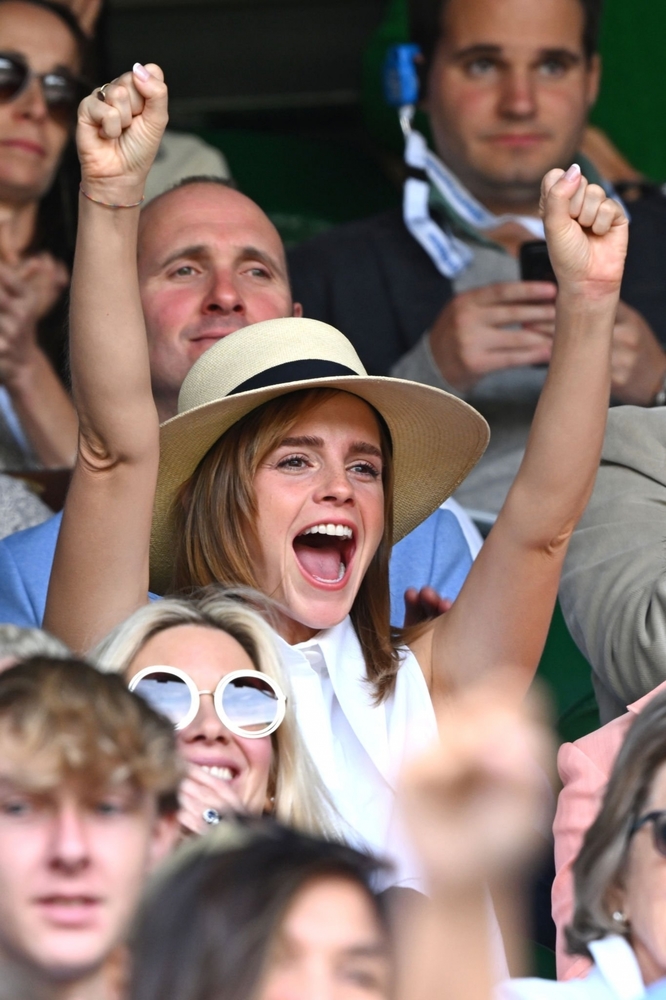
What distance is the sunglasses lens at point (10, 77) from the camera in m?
3.24

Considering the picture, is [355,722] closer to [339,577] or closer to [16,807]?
[339,577]

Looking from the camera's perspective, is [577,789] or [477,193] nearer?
[577,789]

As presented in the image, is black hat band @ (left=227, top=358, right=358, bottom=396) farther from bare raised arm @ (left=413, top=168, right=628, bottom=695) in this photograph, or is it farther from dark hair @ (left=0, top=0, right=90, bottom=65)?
dark hair @ (left=0, top=0, right=90, bottom=65)

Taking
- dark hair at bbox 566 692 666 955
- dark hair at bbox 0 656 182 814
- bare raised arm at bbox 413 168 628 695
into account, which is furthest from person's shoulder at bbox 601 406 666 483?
dark hair at bbox 0 656 182 814

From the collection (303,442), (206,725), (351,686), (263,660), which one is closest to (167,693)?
(206,725)

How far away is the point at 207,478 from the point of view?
230 cm

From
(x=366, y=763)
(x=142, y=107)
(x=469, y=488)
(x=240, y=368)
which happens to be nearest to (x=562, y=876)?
(x=366, y=763)

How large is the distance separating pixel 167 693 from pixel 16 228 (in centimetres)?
177

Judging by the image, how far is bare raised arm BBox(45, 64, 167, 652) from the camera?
1.88m

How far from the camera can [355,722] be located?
85.7 inches

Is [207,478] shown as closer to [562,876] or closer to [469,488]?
[562,876]

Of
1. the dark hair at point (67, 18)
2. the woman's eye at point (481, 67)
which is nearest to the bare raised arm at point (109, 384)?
the dark hair at point (67, 18)

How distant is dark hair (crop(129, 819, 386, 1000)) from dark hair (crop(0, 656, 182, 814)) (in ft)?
0.48

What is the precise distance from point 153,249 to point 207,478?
2.66 feet
